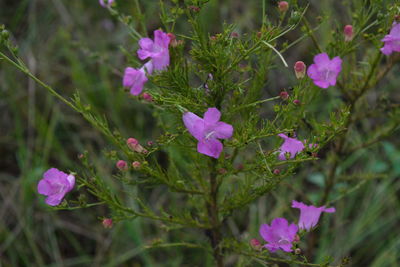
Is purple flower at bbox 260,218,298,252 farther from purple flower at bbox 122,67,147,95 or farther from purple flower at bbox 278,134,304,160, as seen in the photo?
purple flower at bbox 122,67,147,95

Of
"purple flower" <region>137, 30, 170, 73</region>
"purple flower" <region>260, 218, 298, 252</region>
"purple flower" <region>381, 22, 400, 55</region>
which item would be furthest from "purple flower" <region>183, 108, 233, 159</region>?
"purple flower" <region>381, 22, 400, 55</region>

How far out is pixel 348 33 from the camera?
60.6 inches

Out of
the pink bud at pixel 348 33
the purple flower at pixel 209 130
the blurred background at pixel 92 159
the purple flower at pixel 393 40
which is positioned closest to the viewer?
the purple flower at pixel 209 130

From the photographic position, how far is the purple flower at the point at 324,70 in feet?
4.42

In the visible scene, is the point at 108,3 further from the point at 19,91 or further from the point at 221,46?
the point at 19,91

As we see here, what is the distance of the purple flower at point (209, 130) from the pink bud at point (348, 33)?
2.03ft

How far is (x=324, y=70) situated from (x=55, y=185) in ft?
2.77

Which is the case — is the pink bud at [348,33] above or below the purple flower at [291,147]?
above

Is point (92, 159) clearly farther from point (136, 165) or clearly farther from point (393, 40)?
point (393, 40)

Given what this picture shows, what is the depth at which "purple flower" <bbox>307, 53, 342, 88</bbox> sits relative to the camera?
4.42 feet

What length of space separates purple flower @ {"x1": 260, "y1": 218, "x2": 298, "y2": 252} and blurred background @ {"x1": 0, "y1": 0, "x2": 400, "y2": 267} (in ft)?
3.26

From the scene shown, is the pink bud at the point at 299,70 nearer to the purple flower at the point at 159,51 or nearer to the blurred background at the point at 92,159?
the purple flower at the point at 159,51

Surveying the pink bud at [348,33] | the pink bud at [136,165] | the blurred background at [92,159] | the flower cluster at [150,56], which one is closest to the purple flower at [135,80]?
the flower cluster at [150,56]

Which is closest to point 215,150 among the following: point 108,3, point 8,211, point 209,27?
point 108,3
